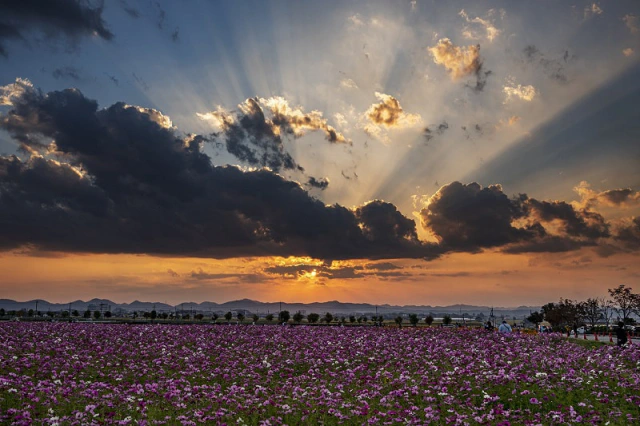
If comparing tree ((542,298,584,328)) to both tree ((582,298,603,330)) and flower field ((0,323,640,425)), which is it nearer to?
tree ((582,298,603,330))

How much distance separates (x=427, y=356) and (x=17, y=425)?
16.6m

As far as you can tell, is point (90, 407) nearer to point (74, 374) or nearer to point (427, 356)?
point (74, 374)

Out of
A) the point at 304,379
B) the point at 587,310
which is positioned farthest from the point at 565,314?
the point at 304,379

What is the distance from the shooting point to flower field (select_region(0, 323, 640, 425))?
43.7 feet

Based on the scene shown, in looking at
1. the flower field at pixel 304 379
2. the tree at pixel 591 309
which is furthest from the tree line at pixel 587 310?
the flower field at pixel 304 379

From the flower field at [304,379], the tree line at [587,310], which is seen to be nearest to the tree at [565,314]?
the tree line at [587,310]

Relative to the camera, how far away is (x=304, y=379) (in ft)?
61.4

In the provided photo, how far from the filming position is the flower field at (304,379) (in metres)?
13.3

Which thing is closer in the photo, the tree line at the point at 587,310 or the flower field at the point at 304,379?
the flower field at the point at 304,379

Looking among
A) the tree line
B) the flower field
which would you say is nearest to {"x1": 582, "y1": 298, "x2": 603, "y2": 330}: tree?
the tree line

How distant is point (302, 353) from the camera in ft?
80.8

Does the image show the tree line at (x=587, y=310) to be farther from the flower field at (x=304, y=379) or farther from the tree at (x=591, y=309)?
the flower field at (x=304, y=379)

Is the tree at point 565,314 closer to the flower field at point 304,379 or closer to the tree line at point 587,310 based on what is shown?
the tree line at point 587,310

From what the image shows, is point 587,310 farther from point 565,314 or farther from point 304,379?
point 304,379
